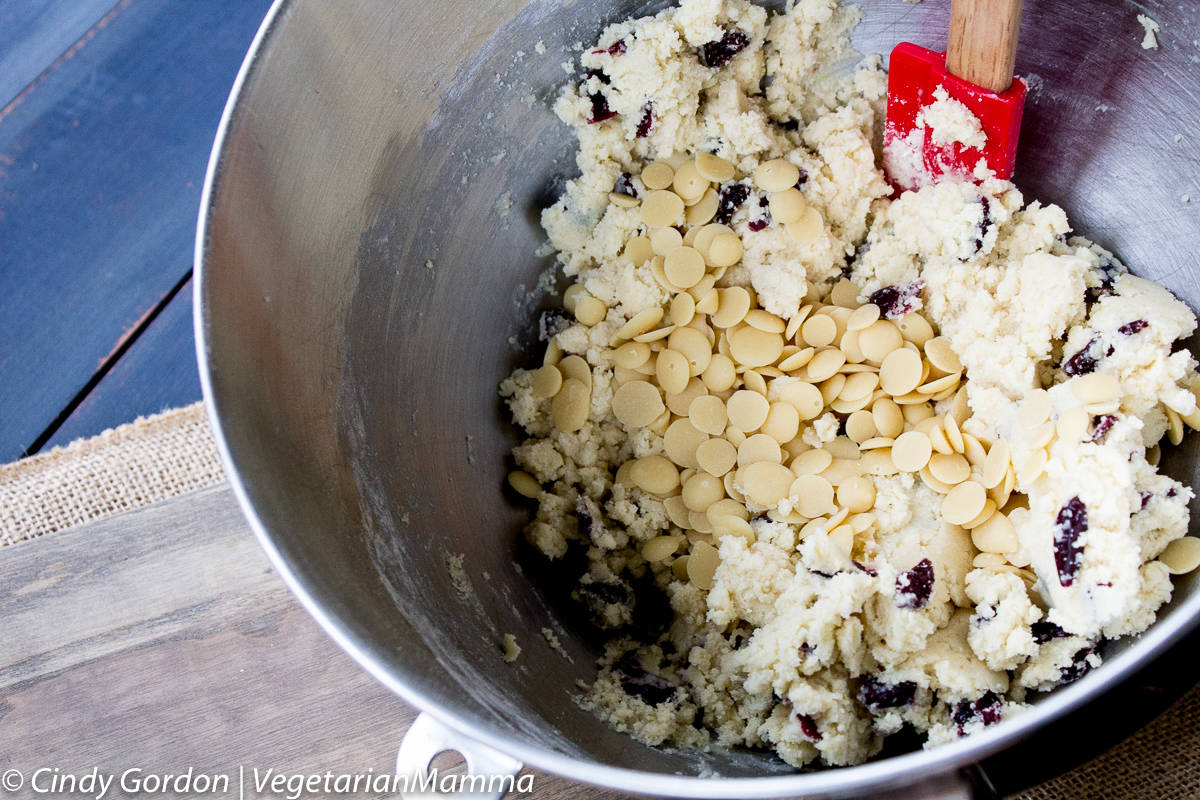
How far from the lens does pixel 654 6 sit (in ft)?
4.42

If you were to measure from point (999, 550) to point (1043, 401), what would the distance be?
0.19 m

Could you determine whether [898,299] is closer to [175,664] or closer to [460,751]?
[460,751]

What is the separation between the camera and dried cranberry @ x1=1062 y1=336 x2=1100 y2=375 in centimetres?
119

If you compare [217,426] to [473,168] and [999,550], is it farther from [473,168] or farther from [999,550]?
[999,550]

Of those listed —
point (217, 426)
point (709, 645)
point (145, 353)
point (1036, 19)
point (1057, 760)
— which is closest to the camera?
point (217, 426)

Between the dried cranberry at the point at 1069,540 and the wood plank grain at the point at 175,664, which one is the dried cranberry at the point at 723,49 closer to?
the dried cranberry at the point at 1069,540

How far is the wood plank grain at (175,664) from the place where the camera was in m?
1.27

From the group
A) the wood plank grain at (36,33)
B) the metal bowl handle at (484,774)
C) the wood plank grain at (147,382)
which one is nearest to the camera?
the metal bowl handle at (484,774)

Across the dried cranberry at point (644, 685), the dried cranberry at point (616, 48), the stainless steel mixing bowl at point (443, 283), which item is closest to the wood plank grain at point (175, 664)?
the dried cranberry at point (644, 685)

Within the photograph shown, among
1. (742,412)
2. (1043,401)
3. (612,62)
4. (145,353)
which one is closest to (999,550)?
(1043,401)

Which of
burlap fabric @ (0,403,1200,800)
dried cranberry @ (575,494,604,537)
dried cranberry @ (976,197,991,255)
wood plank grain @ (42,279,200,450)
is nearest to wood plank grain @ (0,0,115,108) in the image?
wood plank grain @ (42,279,200,450)

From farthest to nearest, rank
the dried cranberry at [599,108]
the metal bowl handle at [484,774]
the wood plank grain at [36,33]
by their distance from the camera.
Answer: the wood plank grain at [36,33] < the dried cranberry at [599,108] < the metal bowl handle at [484,774]

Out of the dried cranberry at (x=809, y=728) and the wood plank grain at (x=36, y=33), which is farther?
the wood plank grain at (x=36, y=33)

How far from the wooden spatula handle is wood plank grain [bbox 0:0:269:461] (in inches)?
56.1
